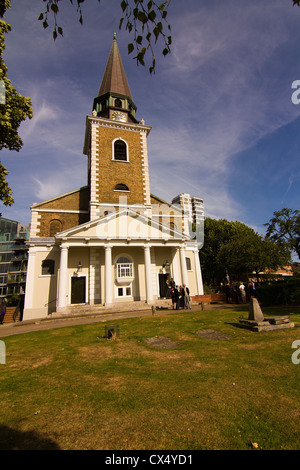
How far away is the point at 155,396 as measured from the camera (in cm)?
454

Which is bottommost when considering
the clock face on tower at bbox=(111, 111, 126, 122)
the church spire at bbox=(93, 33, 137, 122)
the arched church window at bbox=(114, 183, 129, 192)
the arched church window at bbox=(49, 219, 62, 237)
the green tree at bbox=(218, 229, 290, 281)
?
the green tree at bbox=(218, 229, 290, 281)

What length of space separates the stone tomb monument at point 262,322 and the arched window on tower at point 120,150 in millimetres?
21255

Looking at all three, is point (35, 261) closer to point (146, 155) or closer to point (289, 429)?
point (146, 155)

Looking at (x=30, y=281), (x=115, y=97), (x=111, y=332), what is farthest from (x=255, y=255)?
(x=111, y=332)

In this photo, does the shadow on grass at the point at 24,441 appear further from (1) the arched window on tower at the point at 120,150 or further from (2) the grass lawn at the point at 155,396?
(1) the arched window on tower at the point at 120,150

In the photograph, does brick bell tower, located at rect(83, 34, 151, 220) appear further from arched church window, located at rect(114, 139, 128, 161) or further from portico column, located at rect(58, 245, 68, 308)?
portico column, located at rect(58, 245, 68, 308)

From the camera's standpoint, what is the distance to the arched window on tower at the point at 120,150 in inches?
1037

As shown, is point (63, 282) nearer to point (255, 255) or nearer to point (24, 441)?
point (24, 441)

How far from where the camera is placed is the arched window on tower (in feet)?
86.4

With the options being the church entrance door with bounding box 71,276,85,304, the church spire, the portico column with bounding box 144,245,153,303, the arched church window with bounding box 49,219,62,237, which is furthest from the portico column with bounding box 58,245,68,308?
the church spire

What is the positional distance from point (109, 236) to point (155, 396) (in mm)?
16822

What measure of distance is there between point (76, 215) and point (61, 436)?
22.3 metres

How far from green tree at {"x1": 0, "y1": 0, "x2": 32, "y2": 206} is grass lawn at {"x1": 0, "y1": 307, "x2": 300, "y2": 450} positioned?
20.8 feet
